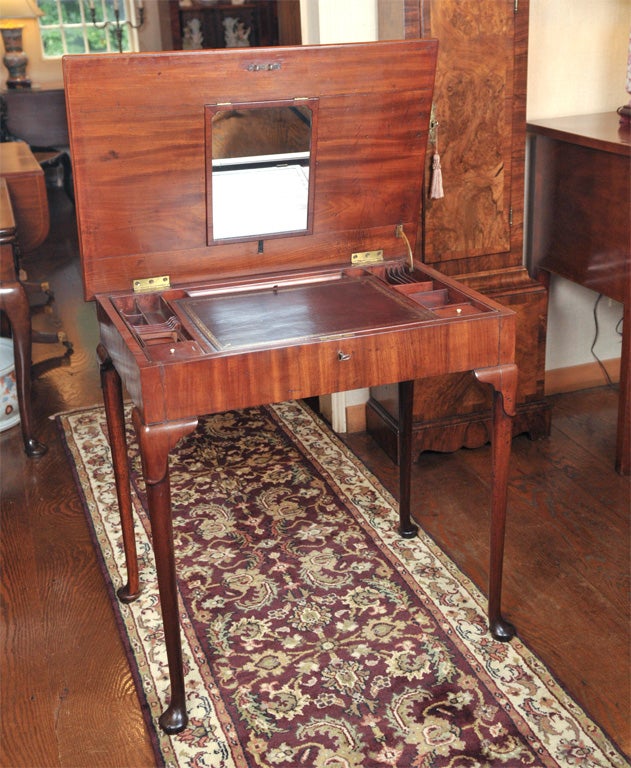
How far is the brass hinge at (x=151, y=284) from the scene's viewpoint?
7.17 ft

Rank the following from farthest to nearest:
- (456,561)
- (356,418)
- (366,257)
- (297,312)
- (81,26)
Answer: (81,26) < (356,418) < (456,561) < (366,257) < (297,312)

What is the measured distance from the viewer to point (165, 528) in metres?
1.90

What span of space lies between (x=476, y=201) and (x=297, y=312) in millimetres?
1168

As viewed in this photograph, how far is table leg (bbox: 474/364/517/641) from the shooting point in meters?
2.06

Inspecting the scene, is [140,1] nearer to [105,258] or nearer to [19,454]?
[19,454]

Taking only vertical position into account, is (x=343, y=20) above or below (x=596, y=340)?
above

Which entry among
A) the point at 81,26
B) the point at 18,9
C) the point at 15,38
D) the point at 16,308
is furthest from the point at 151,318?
the point at 81,26

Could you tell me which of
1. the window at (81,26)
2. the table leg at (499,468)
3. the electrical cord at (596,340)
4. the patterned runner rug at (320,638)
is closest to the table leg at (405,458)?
the patterned runner rug at (320,638)

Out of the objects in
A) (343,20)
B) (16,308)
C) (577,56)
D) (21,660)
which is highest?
(343,20)

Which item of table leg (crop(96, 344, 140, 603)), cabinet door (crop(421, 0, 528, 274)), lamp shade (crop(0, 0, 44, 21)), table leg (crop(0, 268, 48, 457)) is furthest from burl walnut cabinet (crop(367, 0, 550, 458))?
lamp shade (crop(0, 0, 44, 21))

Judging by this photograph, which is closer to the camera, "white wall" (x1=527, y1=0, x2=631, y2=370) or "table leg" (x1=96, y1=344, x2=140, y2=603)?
"table leg" (x1=96, y1=344, x2=140, y2=603)

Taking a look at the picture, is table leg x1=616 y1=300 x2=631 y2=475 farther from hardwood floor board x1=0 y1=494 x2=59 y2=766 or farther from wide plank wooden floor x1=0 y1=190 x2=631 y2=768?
hardwood floor board x1=0 y1=494 x2=59 y2=766

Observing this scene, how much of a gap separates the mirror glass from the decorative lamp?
6.84 meters

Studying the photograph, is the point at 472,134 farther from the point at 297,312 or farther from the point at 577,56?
the point at 297,312
